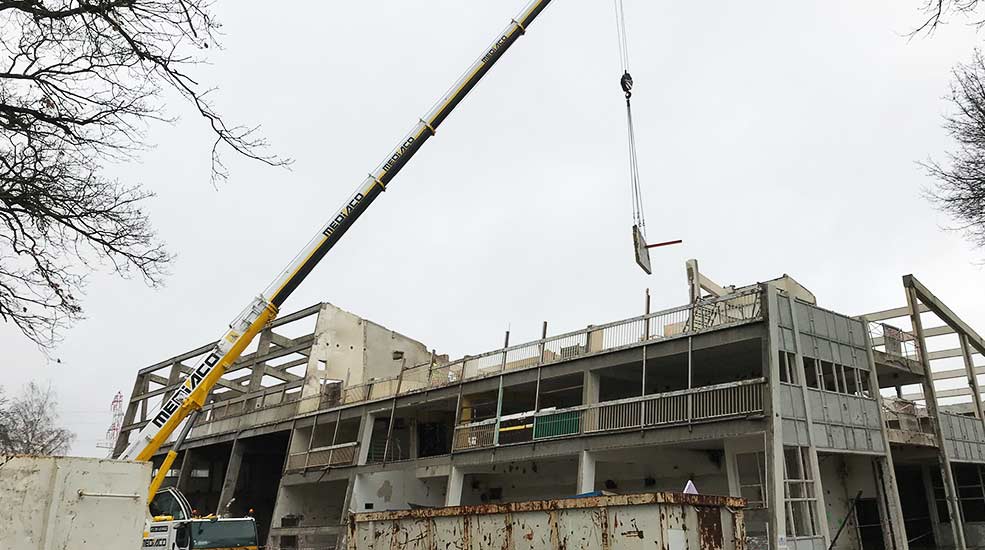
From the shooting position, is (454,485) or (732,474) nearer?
(732,474)

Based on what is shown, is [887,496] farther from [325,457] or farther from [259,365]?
[259,365]

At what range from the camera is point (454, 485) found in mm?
25875

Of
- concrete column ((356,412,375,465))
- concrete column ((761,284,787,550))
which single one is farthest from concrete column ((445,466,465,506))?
concrete column ((761,284,787,550))

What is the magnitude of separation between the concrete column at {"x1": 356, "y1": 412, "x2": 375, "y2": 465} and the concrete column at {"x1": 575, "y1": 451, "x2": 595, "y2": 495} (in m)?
11.0

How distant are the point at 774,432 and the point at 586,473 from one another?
232 inches

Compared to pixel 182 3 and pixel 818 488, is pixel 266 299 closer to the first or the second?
pixel 182 3

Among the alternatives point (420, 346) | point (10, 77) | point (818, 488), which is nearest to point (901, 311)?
point (818, 488)

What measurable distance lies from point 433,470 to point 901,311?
55.6 ft

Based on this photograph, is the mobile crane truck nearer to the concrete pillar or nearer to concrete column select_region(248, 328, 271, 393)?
the concrete pillar

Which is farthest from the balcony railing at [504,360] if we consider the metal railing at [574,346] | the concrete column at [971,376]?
the concrete column at [971,376]

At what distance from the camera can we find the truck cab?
19.5m

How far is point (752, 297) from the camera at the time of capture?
21234 millimetres

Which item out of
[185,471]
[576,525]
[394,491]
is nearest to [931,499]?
[394,491]

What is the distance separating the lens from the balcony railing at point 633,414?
62.9ft
